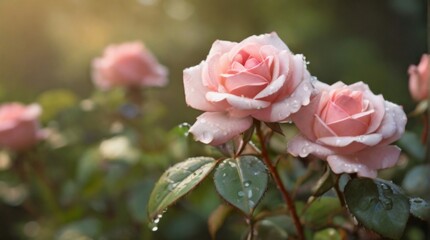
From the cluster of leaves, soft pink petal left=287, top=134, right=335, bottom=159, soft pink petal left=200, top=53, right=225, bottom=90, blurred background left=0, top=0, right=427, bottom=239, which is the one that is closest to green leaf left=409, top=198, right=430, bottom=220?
the cluster of leaves

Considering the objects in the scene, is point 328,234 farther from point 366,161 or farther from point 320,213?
point 366,161

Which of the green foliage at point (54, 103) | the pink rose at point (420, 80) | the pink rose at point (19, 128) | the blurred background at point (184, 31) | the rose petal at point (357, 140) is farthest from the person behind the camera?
the blurred background at point (184, 31)

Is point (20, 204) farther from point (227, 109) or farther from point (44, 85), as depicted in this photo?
point (227, 109)

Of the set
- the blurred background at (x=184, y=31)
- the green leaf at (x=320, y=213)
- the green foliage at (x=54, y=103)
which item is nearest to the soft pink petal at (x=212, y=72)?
the green leaf at (x=320, y=213)

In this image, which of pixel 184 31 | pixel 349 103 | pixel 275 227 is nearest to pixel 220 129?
pixel 349 103

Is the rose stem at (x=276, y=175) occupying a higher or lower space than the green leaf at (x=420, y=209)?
higher

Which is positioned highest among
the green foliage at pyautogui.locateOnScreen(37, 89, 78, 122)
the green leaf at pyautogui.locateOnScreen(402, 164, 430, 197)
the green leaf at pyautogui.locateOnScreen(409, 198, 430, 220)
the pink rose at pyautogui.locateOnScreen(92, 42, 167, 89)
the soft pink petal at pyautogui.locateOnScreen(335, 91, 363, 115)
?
the green foliage at pyautogui.locateOnScreen(37, 89, 78, 122)

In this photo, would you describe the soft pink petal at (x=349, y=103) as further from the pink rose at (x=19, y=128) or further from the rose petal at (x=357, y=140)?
the pink rose at (x=19, y=128)

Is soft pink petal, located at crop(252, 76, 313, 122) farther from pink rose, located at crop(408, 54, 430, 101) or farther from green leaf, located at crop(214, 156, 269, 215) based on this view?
pink rose, located at crop(408, 54, 430, 101)
